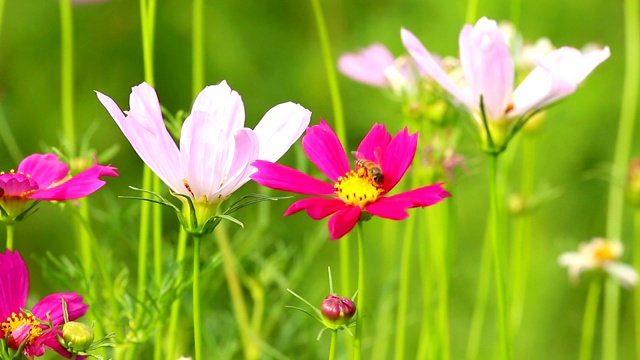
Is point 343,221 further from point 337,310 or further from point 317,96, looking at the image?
point 317,96

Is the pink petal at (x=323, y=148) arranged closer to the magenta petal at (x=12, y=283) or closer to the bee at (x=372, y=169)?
the bee at (x=372, y=169)

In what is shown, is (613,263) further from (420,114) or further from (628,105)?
(420,114)

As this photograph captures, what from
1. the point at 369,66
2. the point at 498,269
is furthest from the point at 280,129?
the point at 369,66

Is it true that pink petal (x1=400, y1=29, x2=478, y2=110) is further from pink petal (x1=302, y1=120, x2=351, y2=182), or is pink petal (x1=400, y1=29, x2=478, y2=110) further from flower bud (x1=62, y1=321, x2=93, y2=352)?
flower bud (x1=62, y1=321, x2=93, y2=352)

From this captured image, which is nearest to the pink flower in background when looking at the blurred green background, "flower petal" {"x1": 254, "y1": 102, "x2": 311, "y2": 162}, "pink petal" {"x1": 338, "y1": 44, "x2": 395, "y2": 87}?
"flower petal" {"x1": 254, "y1": 102, "x2": 311, "y2": 162}

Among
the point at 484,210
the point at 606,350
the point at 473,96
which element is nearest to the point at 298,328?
the point at 606,350
